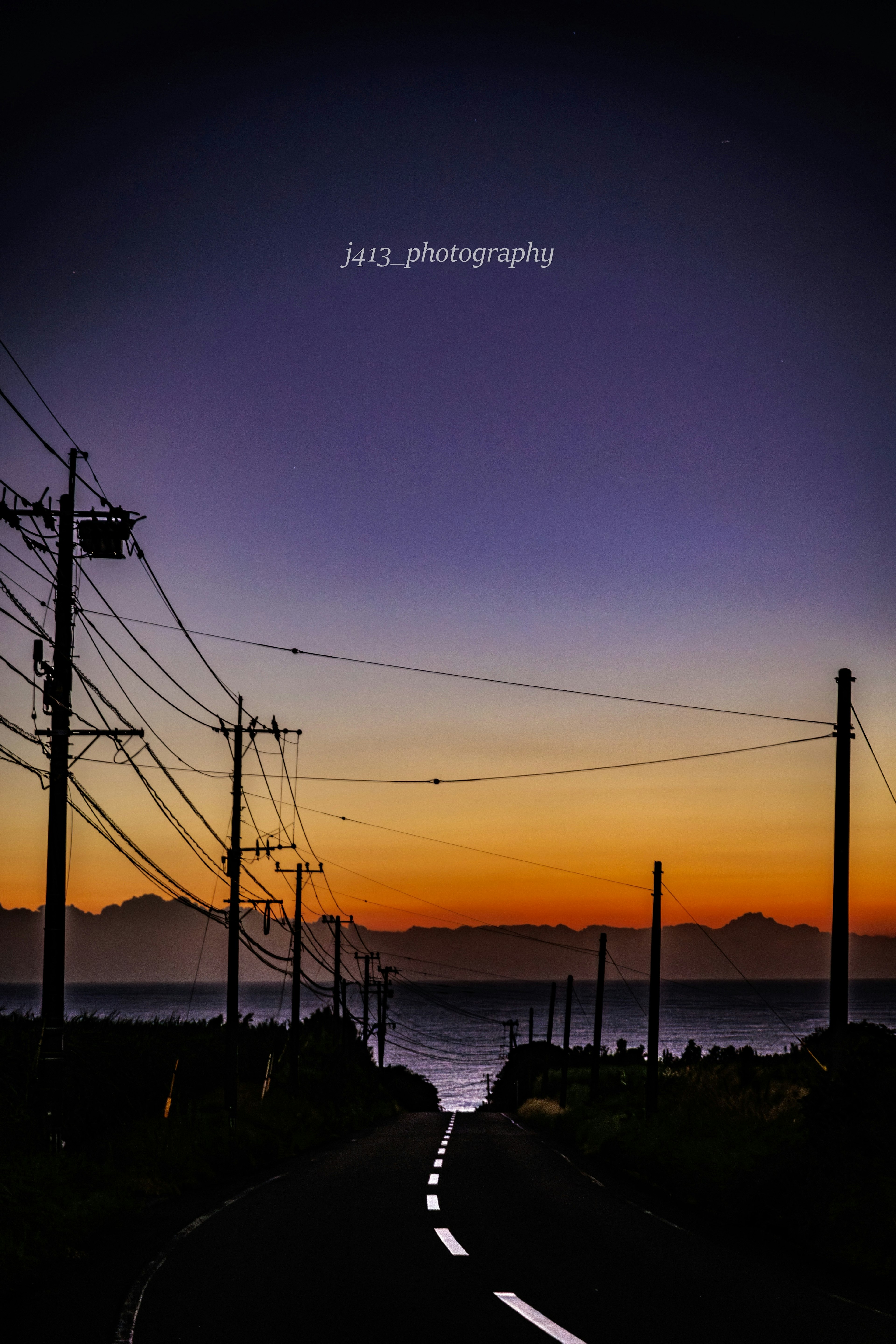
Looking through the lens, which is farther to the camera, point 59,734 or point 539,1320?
point 59,734

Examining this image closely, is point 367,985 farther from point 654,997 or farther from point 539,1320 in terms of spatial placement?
point 539,1320

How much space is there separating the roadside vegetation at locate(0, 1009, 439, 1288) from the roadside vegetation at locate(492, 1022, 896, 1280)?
26.3 feet

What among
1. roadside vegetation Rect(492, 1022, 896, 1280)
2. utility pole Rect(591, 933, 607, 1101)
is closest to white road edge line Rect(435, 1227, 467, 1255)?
roadside vegetation Rect(492, 1022, 896, 1280)

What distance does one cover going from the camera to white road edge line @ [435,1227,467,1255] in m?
10.6

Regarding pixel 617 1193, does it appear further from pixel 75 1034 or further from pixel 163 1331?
pixel 75 1034

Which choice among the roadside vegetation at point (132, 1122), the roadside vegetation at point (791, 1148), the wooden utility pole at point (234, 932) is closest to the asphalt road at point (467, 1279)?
the roadside vegetation at point (791, 1148)

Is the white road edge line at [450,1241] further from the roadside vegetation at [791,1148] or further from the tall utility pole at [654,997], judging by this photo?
the tall utility pole at [654,997]

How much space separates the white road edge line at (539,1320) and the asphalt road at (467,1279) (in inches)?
1.2

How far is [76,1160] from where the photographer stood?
48.4 ft

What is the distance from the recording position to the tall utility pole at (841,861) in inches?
618

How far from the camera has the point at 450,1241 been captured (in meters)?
11.3

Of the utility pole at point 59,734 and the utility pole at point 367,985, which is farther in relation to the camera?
the utility pole at point 367,985

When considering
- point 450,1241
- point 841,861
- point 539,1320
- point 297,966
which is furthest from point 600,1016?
point 539,1320

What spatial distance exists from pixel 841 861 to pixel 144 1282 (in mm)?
11634
